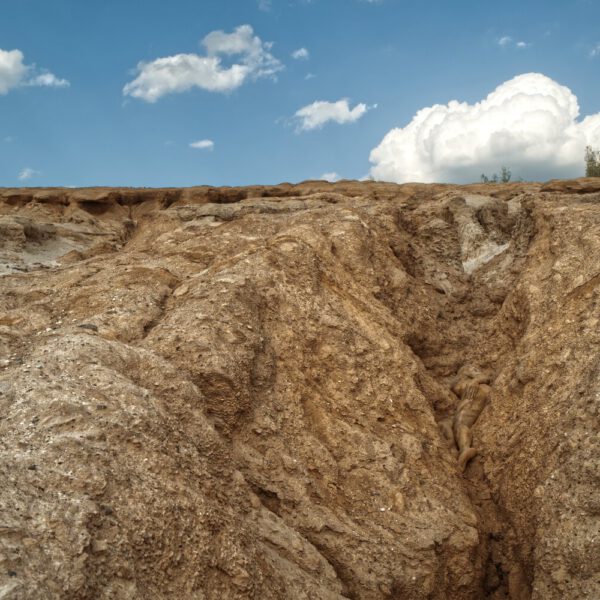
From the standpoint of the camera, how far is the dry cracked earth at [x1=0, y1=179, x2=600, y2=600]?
12.7 ft

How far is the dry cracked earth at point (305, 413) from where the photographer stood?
3865 millimetres

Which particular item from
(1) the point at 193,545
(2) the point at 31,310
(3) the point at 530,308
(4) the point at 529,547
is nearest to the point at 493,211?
(3) the point at 530,308

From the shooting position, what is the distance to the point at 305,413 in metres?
6.11

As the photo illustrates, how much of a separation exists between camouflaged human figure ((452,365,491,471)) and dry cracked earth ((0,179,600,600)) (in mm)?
102

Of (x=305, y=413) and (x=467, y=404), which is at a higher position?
(x=305, y=413)

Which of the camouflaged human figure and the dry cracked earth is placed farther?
the camouflaged human figure

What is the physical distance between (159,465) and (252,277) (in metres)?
2.88

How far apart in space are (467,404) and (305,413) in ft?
6.46

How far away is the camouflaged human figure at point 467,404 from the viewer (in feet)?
21.7

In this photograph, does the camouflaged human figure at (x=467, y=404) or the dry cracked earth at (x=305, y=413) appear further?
the camouflaged human figure at (x=467, y=404)

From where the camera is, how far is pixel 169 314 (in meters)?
6.28

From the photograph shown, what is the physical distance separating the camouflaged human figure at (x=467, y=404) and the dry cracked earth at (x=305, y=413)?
10 centimetres

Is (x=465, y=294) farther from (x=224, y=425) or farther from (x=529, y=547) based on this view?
(x=224, y=425)

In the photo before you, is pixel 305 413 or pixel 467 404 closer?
pixel 305 413
